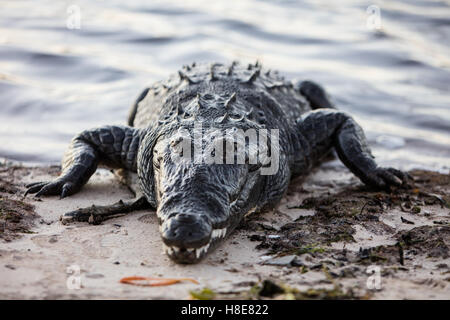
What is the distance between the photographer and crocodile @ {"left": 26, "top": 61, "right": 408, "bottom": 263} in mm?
3775

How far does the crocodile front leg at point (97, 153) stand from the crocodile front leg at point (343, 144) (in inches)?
64.9

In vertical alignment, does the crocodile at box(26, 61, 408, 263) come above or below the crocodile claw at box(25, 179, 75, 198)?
above

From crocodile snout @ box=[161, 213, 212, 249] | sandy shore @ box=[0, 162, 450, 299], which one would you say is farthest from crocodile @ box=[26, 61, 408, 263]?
sandy shore @ box=[0, 162, 450, 299]

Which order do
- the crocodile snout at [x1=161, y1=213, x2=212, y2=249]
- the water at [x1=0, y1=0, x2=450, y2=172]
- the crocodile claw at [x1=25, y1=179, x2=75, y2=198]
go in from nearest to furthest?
→ the crocodile snout at [x1=161, y1=213, x2=212, y2=249] < the crocodile claw at [x1=25, y1=179, x2=75, y2=198] < the water at [x1=0, y1=0, x2=450, y2=172]

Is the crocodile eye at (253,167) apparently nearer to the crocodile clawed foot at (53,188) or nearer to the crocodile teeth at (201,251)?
the crocodile teeth at (201,251)

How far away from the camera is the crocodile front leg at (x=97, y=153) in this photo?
5398 mm

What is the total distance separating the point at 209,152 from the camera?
414 centimetres

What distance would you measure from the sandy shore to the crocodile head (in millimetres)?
159

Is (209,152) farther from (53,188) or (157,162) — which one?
(53,188)

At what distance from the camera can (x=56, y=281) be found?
10.9 feet

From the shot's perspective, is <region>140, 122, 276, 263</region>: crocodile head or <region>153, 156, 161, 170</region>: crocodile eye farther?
<region>153, 156, 161, 170</region>: crocodile eye

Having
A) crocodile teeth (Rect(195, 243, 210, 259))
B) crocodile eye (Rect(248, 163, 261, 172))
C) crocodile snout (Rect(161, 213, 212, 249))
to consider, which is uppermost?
crocodile eye (Rect(248, 163, 261, 172))

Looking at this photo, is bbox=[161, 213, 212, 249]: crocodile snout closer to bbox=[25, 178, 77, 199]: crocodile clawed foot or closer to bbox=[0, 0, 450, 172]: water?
bbox=[25, 178, 77, 199]: crocodile clawed foot
